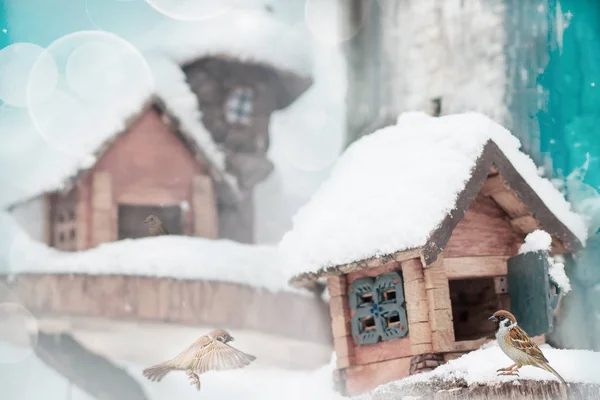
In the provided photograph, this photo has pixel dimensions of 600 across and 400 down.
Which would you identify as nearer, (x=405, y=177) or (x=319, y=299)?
(x=405, y=177)

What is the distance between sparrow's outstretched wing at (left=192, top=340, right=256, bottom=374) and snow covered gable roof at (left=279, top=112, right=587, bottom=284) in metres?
0.22

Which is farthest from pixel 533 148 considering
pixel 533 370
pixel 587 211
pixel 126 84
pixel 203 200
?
pixel 126 84

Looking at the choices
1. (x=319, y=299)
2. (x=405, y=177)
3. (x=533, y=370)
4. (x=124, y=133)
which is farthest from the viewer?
(x=319, y=299)

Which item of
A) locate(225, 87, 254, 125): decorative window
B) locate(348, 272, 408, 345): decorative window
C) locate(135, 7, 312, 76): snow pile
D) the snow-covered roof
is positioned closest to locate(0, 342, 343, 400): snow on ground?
locate(348, 272, 408, 345): decorative window

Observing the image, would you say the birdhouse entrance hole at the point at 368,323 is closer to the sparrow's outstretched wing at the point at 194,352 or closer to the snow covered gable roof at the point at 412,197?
the snow covered gable roof at the point at 412,197

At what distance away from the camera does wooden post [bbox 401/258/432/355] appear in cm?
150

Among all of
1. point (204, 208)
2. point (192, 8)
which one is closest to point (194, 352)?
point (204, 208)

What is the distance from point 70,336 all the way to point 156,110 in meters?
0.72

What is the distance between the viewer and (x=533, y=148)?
6.59 ft

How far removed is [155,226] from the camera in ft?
7.59

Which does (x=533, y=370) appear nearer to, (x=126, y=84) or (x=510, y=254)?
(x=510, y=254)

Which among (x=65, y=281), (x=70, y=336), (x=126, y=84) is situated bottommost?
(x=70, y=336)

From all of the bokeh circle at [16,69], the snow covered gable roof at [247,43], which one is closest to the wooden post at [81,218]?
the bokeh circle at [16,69]

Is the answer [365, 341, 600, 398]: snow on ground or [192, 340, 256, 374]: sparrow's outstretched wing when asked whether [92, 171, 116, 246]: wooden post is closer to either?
[192, 340, 256, 374]: sparrow's outstretched wing
